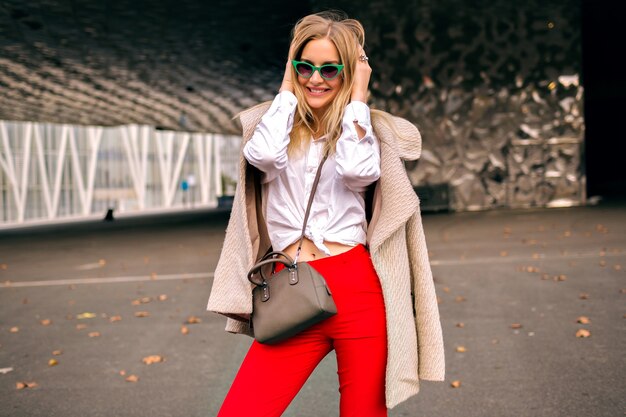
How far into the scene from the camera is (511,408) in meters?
4.15

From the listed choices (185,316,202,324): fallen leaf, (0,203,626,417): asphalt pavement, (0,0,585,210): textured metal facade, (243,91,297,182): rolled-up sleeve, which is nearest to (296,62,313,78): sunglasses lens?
(243,91,297,182): rolled-up sleeve

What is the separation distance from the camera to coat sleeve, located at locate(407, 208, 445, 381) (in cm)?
237

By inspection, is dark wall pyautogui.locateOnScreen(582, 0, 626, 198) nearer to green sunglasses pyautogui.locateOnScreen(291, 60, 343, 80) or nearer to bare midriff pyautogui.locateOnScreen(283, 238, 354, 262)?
green sunglasses pyautogui.locateOnScreen(291, 60, 343, 80)

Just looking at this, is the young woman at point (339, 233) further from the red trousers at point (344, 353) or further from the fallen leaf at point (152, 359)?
the fallen leaf at point (152, 359)

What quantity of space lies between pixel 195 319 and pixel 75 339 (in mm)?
1208

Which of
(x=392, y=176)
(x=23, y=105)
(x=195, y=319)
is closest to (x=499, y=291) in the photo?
(x=195, y=319)

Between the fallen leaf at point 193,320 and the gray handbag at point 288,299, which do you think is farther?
the fallen leaf at point 193,320

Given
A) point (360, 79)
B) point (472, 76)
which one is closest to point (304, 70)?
point (360, 79)

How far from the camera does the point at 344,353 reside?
2271 mm

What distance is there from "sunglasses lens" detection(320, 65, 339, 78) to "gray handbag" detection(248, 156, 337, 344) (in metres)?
0.36

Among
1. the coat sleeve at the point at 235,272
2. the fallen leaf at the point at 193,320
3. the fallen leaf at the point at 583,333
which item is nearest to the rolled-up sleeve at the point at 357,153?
the coat sleeve at the point at 235,272

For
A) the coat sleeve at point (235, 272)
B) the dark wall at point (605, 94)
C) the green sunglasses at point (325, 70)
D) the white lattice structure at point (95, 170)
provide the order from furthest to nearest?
the white lattice structure at point (95, 170) → the dark wall at point (605, 94) → the green sunglasses at point (325, 70) → the coat sleeve at point (235, 272)

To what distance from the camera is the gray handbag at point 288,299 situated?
7.09 ft

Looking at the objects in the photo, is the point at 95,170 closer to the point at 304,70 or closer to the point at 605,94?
the point at 605,94
